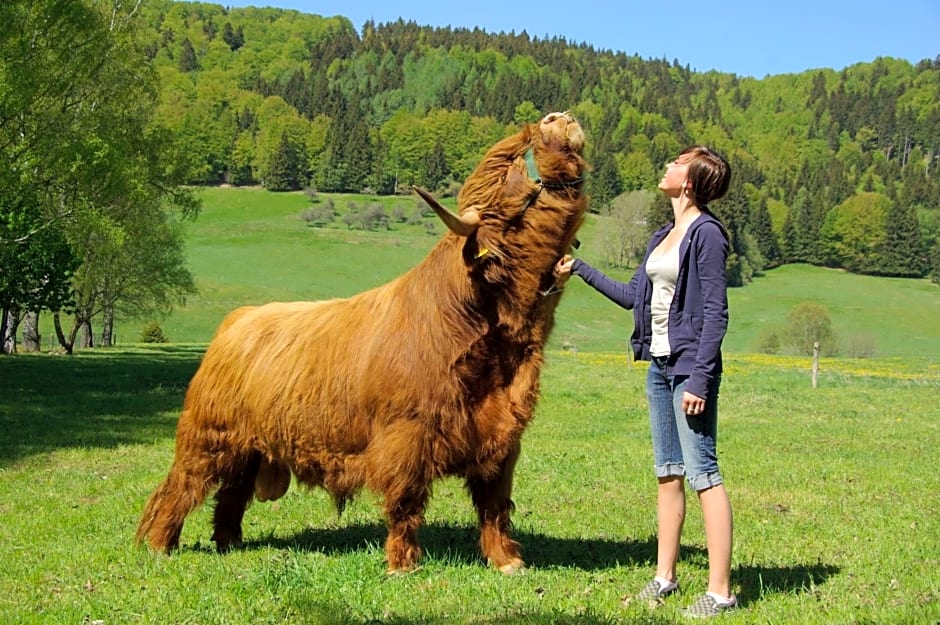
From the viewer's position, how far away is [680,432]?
16.3ft

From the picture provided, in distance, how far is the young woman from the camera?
4703 mm

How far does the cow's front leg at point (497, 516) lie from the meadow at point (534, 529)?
17 cm

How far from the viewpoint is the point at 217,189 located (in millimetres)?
136875

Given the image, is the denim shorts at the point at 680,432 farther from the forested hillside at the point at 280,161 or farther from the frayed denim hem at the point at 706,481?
the forested hillside at the point at 280,161

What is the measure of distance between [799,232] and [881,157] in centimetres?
7084

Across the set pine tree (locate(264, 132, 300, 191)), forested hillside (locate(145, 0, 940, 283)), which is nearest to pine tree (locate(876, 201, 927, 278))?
forested hillside (locate(145, 0, 940, 283))

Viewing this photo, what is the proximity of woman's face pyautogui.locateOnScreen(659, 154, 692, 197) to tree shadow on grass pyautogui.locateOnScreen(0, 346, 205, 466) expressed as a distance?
1098cm

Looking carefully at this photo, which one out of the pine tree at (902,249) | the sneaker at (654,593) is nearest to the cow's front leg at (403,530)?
the sneaker at (654,593)

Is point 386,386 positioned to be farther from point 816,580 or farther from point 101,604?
point 816,580

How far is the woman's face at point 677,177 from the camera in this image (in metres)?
4.98

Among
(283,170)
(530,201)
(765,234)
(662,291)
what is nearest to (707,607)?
(662,291)

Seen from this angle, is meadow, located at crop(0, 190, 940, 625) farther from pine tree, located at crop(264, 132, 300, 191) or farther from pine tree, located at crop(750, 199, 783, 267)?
pine tree, located at crop(264, 132, 300, 191)

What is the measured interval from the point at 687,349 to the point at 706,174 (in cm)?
98

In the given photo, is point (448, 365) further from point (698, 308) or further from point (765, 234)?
point (765, 234)
